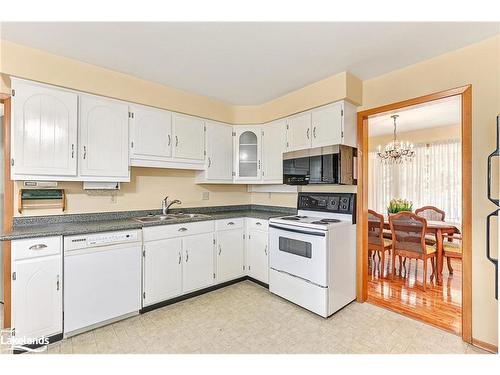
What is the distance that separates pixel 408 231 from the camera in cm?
313

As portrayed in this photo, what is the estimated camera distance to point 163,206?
10.3ft

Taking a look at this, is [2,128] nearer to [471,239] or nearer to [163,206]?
[163,206]

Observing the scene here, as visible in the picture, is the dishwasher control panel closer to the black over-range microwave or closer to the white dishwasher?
the white dishwasher

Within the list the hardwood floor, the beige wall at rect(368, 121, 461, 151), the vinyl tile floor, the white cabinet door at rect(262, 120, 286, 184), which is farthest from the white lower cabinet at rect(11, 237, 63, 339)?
the beige wall at rect(368, 121, 461, 151)

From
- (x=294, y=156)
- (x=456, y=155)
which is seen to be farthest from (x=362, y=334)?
(x=456, y=155)

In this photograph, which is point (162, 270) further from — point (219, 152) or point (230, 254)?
point (219, 152)

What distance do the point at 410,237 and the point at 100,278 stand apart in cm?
357

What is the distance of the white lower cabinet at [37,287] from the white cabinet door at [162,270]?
0.70 meters

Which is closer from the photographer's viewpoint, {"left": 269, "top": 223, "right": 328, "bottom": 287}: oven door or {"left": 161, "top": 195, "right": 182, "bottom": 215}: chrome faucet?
{"left": 269, "top": 223, "right": 328, "bottom": 287}: oven door

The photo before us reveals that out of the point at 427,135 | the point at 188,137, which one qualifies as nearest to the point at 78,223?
the point at 188,137

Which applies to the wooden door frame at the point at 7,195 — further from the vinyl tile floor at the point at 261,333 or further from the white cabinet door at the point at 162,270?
the white cabinet door at the point at 162,270

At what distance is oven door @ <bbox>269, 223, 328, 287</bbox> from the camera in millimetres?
2393

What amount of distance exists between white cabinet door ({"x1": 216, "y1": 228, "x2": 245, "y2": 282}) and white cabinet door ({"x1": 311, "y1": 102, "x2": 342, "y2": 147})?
155 centimetres

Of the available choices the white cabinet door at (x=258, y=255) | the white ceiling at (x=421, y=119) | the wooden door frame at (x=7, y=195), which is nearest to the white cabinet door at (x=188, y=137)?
the white cabinet door at (x=258, y=255)
